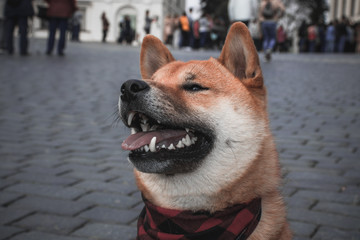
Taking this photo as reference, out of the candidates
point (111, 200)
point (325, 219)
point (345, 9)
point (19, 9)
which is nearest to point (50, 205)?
point (111, 200)

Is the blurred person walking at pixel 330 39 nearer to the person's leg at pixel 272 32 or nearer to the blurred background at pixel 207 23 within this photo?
the blurred background at pixel 207 23

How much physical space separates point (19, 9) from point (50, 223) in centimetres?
1178

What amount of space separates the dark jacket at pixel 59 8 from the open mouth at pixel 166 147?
1270cm

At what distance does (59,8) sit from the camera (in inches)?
562

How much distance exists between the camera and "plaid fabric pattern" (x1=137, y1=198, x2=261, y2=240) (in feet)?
7.82

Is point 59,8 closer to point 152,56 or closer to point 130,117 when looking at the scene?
point 152,56

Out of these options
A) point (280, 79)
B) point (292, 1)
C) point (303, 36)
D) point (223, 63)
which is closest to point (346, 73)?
point (280, 79)

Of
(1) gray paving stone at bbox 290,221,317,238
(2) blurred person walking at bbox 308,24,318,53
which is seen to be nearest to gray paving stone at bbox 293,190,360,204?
(1) gray paving stone at bbox 290,221,317,238

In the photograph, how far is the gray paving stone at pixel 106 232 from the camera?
3.05 meters

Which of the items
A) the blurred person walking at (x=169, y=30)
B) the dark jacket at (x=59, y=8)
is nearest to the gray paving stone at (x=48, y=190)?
the dark jacket at (x=59, y=8)

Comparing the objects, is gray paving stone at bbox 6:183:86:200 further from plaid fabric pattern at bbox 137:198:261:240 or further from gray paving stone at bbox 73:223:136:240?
plaid fabric pattern at bbox 137:198:261:240

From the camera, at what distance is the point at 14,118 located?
21.4 feet

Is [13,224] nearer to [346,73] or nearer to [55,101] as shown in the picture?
[55,101]

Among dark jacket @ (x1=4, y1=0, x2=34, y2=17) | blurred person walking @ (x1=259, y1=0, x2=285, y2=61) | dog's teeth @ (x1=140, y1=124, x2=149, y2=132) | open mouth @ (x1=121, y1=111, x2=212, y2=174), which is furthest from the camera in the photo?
blurred person walking @ (x1=259, y1=0, x2=285, y2=61)
